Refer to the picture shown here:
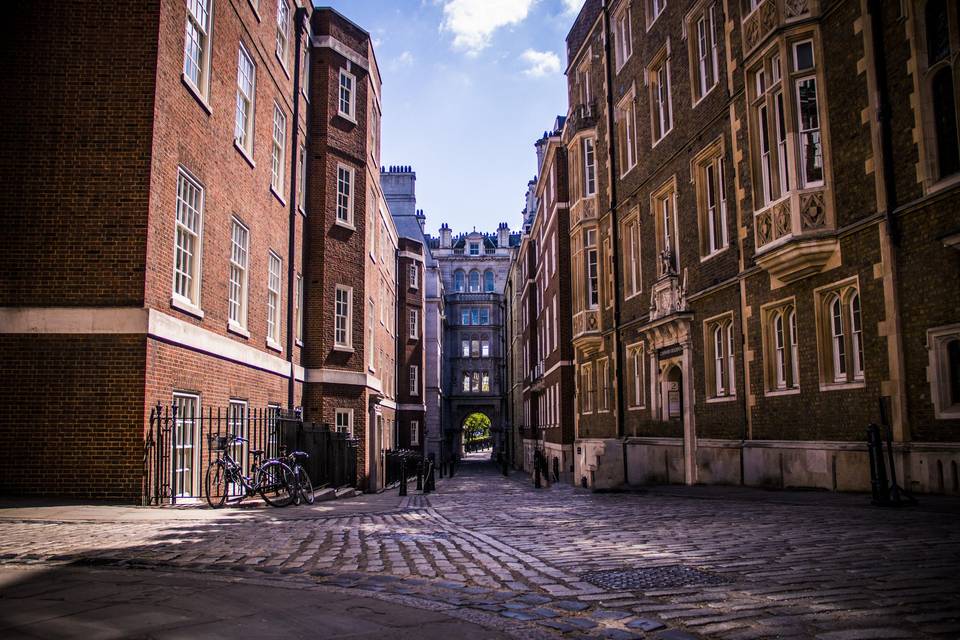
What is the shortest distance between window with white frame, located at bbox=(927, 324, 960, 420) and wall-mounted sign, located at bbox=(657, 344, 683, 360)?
878 cm

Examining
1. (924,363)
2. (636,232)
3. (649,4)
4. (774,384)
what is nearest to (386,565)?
(924,363)

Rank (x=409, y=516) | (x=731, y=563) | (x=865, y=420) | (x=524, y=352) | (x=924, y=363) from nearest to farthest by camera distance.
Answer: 1. (x=731, y=563)
2. (x=924, y=363)
3. (x=865, y=420)
4. (x=409, y=516)
5. (x=524, y=352)

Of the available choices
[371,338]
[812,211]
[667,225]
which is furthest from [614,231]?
[812,211]

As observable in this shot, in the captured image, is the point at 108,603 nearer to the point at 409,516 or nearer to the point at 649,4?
the point at 409,516

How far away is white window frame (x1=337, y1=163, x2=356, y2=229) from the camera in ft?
78.3

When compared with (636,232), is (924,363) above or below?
below

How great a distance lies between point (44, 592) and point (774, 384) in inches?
522

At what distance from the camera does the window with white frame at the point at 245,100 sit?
653 inches

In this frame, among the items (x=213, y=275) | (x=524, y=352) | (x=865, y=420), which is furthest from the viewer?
(x=524, y=352)

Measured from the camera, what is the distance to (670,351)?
65.9 ft

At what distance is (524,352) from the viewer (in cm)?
5562

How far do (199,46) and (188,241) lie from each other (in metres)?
3.77

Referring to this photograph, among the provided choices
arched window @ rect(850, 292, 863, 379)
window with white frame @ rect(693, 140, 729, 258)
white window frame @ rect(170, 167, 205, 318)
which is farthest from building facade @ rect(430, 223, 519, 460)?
arched window @ rect(850, 292, 863, 379)

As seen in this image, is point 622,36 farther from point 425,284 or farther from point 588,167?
point 425,284
